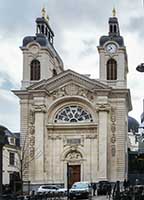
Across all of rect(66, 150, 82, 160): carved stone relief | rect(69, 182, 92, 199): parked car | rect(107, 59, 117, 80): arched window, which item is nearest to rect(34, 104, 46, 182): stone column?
rect(66, 150, 82, 160): carved stone relief

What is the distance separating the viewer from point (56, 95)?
2872 inches

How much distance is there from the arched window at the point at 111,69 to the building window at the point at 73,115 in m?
5.80

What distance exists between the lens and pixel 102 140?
70.1 m

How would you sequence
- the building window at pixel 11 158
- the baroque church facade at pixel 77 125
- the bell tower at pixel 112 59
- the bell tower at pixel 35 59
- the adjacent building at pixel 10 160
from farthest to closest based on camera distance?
the building window at pixel 11 158 < the adjacent building at pixel 10 160 < the bell tower at pixel 35 59 < the bell tower at pixel 112 59 < the baroque church facade at pixel 77 125

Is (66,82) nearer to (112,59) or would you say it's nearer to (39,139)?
(112,59)

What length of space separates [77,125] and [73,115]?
5.16 ft

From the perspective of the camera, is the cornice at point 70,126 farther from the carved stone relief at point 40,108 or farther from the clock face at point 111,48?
the clock face at point 111,48

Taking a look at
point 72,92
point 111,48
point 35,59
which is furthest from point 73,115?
point 111,48

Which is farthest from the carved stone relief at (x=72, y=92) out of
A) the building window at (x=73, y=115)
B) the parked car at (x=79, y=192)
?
the parked car at (x=79, y=192)

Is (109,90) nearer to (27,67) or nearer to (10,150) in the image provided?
(27,67)

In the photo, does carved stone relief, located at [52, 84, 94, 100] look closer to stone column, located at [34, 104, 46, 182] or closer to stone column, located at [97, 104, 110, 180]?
stone column, located at [97, 104, 110, 180]

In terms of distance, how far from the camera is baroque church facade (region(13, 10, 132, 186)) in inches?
2790

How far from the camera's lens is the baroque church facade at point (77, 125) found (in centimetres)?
7088

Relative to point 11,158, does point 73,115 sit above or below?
above
